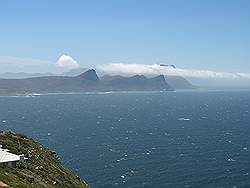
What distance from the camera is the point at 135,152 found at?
12194 cm

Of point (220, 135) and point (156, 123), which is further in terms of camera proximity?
point (156, 123)

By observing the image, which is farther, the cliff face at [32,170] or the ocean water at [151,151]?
the ocean water at [151,151]

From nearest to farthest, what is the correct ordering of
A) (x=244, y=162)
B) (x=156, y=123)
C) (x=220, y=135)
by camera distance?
(x=244, y=162) → (x=220, y=135) → (x=156, y=123)

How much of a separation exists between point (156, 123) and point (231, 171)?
94.3m

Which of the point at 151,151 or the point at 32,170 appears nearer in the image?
the point at 32,170

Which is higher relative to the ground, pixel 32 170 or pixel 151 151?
pixel 32 170

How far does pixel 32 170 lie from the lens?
55969 millimetres

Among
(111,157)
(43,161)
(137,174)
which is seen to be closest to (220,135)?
(111,157)

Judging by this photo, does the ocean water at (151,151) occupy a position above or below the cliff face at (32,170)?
below

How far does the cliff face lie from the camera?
4694 centimetres

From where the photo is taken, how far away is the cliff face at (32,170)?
1848 inches

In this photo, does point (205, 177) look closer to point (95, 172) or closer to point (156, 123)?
point (95, 172)

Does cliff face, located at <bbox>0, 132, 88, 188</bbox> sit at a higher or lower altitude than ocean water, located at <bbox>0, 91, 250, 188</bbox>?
higher

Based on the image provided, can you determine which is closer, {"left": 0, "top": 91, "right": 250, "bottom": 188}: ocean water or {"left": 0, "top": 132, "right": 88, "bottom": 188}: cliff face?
{"left": 0, "top": 132, "right": 88, "bottom": 188}: cliff face
